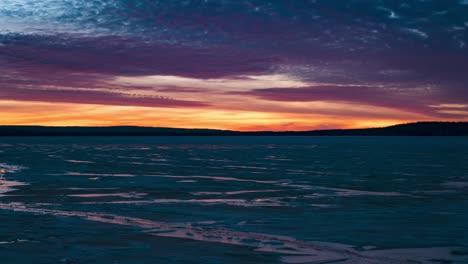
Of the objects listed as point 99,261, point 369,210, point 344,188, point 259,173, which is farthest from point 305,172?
point 99,261

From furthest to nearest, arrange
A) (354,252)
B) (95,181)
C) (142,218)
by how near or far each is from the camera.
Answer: (95,181)
(142,218)
(354,252)

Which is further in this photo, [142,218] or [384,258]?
[142,218]

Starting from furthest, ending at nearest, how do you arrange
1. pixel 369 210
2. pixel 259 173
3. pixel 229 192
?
pixel 259 173
pixel 229 192
pixel 369 210

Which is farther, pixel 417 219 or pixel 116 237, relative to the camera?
pixel 417 219

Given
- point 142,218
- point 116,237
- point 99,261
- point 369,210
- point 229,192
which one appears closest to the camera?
point 99,261

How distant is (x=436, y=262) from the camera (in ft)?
34.5

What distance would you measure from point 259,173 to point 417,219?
50.7ft

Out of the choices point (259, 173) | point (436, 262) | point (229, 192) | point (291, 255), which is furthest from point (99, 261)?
point (259, 173)

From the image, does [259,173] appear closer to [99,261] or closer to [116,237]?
[116,237]

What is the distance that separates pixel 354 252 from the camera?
36.6 feet

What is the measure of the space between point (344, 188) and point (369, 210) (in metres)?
6.00

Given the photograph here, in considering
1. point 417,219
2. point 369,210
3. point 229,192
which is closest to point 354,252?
point 417,219

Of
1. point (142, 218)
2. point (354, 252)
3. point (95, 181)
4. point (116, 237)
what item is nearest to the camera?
point (354, 252)

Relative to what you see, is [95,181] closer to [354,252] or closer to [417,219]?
[417,219]
